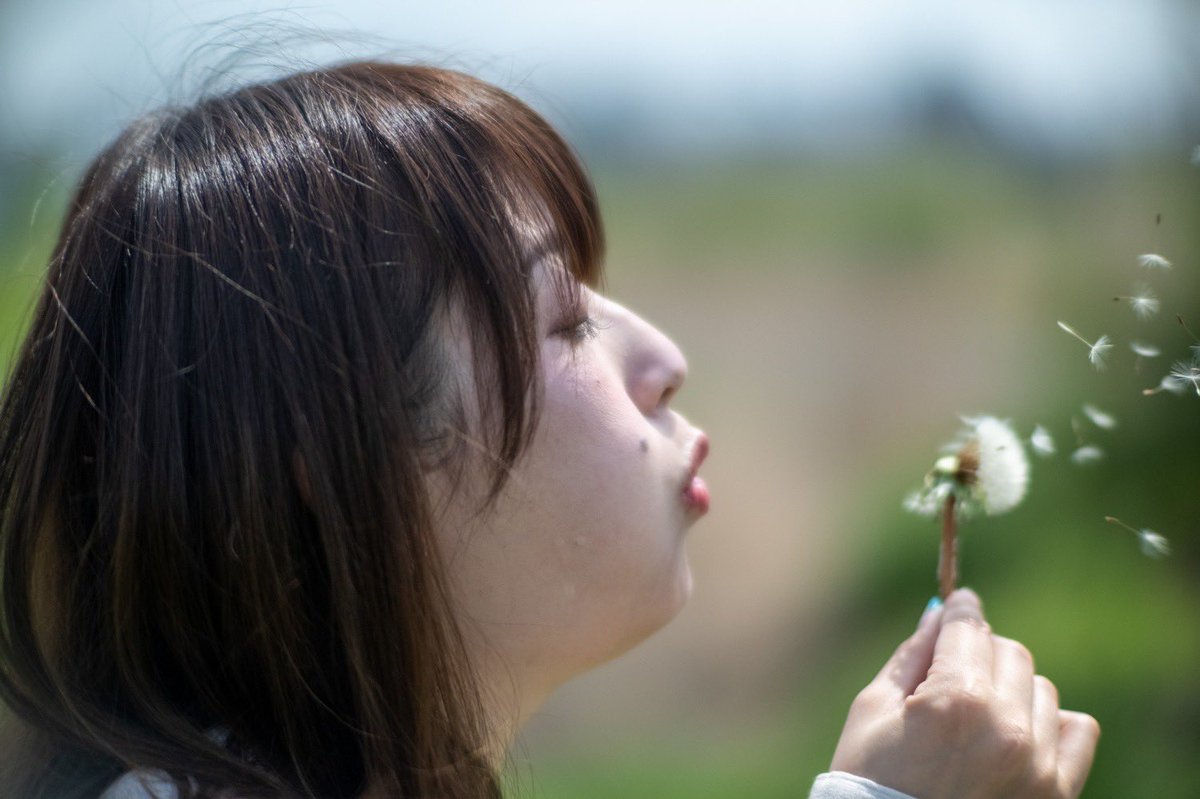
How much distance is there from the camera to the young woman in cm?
90

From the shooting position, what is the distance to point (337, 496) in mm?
891

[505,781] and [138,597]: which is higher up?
[138,597]

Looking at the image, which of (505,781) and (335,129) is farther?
(505,781)

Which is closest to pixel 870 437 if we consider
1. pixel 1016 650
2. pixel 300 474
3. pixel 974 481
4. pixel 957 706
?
pixel 974 481

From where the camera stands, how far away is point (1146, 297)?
3.00 ft

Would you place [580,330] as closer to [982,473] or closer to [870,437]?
[982,473]

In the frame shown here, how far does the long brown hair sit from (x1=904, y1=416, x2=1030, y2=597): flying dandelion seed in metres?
0.42

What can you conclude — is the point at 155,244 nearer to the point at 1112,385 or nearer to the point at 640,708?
the point at 1112,385

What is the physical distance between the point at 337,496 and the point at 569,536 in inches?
7.7

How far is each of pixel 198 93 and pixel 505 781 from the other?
2.29 ft

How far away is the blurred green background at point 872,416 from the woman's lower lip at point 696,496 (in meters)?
0.28

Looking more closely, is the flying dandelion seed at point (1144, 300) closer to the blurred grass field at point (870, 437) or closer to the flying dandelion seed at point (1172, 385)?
the flying dandelion seed at point (1172, 385)

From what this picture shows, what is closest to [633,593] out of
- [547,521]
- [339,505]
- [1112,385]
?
[547,521]

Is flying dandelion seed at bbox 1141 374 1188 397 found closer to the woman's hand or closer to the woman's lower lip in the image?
the woman's hand
